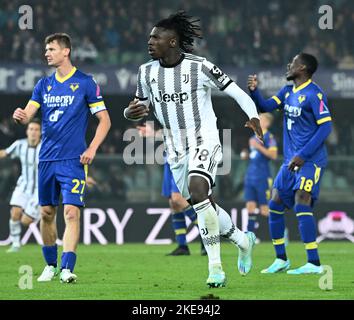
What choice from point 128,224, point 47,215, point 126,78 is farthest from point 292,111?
point 126,78

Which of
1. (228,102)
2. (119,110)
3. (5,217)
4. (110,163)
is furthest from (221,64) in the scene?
(5,217)

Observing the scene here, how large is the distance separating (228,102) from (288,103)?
1389 cm

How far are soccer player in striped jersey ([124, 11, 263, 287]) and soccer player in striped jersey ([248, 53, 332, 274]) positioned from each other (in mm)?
1605

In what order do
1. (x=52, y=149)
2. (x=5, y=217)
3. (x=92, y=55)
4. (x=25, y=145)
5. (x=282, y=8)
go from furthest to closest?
(x=282, y=8)
(x=92, y=55)
(x=5, y=217)
(x=25, y=145)
(x=52, y=149)

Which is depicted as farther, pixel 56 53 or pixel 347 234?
pixel 347 234

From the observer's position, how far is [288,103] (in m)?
10.9

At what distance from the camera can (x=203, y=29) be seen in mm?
25234

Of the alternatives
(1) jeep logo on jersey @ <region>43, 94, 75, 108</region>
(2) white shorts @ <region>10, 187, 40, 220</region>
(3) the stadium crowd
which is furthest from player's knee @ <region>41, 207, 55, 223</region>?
(3) the stadium crowd

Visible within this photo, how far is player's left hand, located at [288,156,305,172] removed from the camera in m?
10.4

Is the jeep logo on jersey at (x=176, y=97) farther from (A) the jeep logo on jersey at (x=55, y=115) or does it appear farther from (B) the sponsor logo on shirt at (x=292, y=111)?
(B) the sponsor logo on shirt at (x=292, y=111)

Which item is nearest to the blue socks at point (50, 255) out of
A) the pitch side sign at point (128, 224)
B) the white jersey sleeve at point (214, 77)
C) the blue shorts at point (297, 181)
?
the white jersey sleeve at point (214, 77)

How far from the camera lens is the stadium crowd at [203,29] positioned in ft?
78.3

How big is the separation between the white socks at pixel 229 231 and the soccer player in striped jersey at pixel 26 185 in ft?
23.4

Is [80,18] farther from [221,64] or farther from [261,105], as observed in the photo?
[261,105]
